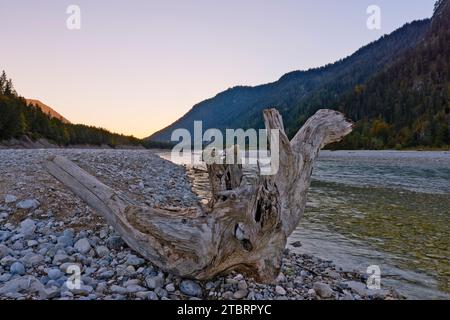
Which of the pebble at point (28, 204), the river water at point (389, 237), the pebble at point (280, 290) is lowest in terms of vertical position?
the river water at point (389, 237)

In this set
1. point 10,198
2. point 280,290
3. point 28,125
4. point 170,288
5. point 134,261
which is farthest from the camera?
point 28,125

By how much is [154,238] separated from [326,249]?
470 centimetres

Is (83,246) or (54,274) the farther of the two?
(83,246)

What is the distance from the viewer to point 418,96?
92.2m

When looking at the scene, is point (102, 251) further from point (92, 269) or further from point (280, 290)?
point (280, 290)

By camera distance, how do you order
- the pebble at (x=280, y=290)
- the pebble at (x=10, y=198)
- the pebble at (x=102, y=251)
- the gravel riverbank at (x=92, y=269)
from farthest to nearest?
the pebble at (x=10, y=198) < the pebble at (x=102, y=251) < the pebble at (x=280, y=290) < the gravel riverbank at (x=92, y=269)

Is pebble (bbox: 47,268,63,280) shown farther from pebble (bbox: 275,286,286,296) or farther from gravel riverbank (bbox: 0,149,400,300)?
pebble (bbox: 275,286,286,296)

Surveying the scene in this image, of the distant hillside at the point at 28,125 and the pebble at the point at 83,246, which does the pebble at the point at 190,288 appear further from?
the distant hillside at the point at 28,125

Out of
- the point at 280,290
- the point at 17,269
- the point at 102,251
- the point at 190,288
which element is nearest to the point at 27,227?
the point at 17,269

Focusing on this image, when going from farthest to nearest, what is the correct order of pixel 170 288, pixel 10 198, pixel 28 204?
pixel 10 198 → pixel 28 204 → pixel 170 288

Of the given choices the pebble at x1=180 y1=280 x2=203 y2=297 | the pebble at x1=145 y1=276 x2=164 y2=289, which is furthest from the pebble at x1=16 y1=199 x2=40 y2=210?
the pebble at x1=180 y1=280 x2=203 y2=297

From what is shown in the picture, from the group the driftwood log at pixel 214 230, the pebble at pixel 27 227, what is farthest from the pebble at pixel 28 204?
the driftwood log at pixel 214 230
